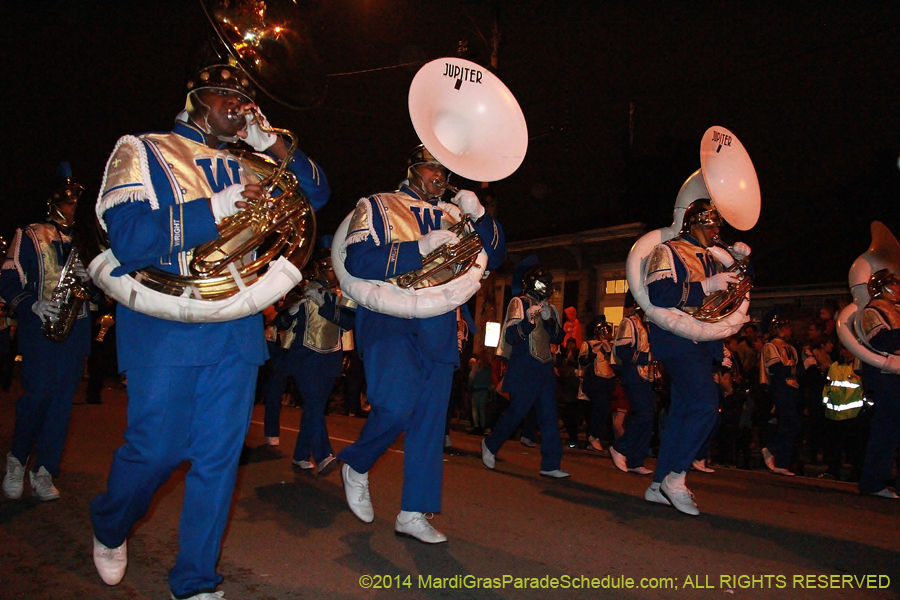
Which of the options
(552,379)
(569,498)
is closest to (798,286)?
(552,379)

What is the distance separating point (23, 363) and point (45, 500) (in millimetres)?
967

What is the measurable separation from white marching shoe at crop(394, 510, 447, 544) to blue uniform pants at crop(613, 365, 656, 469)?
463 cm

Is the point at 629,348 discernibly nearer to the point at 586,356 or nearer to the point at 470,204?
the point at 586,356

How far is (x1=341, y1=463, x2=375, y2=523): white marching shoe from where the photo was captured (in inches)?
193


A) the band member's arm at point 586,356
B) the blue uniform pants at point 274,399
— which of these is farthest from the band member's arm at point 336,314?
the band member's arm at point 586,356

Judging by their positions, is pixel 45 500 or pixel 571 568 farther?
pixel 45 500

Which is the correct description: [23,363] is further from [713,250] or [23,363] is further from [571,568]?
[713,250]

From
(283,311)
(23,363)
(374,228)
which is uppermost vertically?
(374,228)

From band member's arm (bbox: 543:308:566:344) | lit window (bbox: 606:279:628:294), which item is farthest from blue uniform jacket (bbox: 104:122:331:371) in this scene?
lit window (bbox: 606:279:628:294)

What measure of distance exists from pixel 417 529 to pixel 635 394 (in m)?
5.18

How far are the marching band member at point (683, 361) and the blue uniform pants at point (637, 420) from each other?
2.51 metres

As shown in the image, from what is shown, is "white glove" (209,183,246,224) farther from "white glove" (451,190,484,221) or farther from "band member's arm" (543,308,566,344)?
"band member's arm" (543,308,566,344)

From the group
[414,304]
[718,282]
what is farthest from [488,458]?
[414,304]

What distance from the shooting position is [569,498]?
20.6 ft
